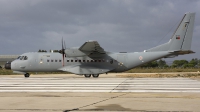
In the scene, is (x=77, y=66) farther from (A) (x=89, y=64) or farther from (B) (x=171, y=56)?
(B) (x=171, y=56)

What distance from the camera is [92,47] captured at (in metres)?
26.5

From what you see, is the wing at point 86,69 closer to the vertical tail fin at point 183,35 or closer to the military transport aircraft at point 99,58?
the military transport aircraft at point 99,58

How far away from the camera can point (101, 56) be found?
29047 millimetres

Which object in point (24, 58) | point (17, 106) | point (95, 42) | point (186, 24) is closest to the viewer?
point (17, 106)

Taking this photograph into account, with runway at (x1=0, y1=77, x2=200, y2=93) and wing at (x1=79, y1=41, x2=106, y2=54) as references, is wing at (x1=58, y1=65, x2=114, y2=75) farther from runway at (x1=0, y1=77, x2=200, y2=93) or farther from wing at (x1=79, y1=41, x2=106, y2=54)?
runway at (x1=0, y1=77, x2=200, y2=93)

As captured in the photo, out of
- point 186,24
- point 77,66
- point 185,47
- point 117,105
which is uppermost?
point 186,24

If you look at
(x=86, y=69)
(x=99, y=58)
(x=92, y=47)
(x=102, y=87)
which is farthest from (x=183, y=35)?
(x=102, y=87)

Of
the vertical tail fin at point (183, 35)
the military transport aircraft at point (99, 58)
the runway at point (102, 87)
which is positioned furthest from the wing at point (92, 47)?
the vertical tail fin at point (183, 35)

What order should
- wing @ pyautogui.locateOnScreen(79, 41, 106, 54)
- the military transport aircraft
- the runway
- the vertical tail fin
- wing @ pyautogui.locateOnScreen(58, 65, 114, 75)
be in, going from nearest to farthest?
the runway, wing @ pyautogui.locateOnScreen(79, 41, 106, 54), the vertical tail fin, the military transport aircraft, wing @ pyautogui.locateOnScreen(58, 65, 114, 75)

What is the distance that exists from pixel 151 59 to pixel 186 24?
5.94m

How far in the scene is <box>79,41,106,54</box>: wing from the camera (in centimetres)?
2545

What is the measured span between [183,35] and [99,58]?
35.1ft

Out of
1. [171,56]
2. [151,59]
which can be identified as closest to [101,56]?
[151,59]

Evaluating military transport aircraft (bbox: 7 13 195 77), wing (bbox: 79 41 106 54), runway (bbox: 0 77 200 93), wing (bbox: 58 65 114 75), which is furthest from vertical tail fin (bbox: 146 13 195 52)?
runway (bbox: 0 77 200 93)
